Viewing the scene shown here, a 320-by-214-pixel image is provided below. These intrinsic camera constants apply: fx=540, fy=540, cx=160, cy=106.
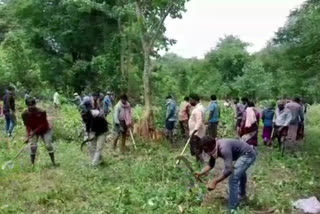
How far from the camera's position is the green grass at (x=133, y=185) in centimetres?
913

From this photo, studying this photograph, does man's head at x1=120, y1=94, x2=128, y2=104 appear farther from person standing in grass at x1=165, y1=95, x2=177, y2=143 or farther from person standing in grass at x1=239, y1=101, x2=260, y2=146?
person standing in grass at x1=239, y1=101, x2=260, y2=146

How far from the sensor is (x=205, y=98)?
4981 cm

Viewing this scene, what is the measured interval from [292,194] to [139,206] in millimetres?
3457

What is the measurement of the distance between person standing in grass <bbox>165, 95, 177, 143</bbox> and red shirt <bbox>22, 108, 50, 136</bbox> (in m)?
5.79

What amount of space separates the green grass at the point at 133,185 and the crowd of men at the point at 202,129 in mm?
503

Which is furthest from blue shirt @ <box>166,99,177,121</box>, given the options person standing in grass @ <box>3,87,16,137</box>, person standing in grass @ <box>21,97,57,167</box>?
person standing in grass @ <box>21,97,57,167</box>

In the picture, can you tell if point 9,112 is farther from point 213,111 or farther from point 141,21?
point 213,111

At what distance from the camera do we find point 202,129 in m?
13.1

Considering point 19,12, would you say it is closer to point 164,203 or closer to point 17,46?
point 17,46

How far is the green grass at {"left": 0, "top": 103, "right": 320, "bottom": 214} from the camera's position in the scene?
9.13 meters

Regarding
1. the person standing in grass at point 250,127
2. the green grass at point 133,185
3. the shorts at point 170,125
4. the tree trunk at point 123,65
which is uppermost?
the tree trunk at point 123,65

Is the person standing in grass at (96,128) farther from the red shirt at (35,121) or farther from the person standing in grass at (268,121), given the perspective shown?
the person standing in grass at (268,121)

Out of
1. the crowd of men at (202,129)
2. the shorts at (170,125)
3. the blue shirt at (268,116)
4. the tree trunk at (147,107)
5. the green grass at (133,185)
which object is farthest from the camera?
the shorts at (170,125)

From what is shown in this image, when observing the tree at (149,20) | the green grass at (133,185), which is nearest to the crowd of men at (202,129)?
the green grass at (133,185)
